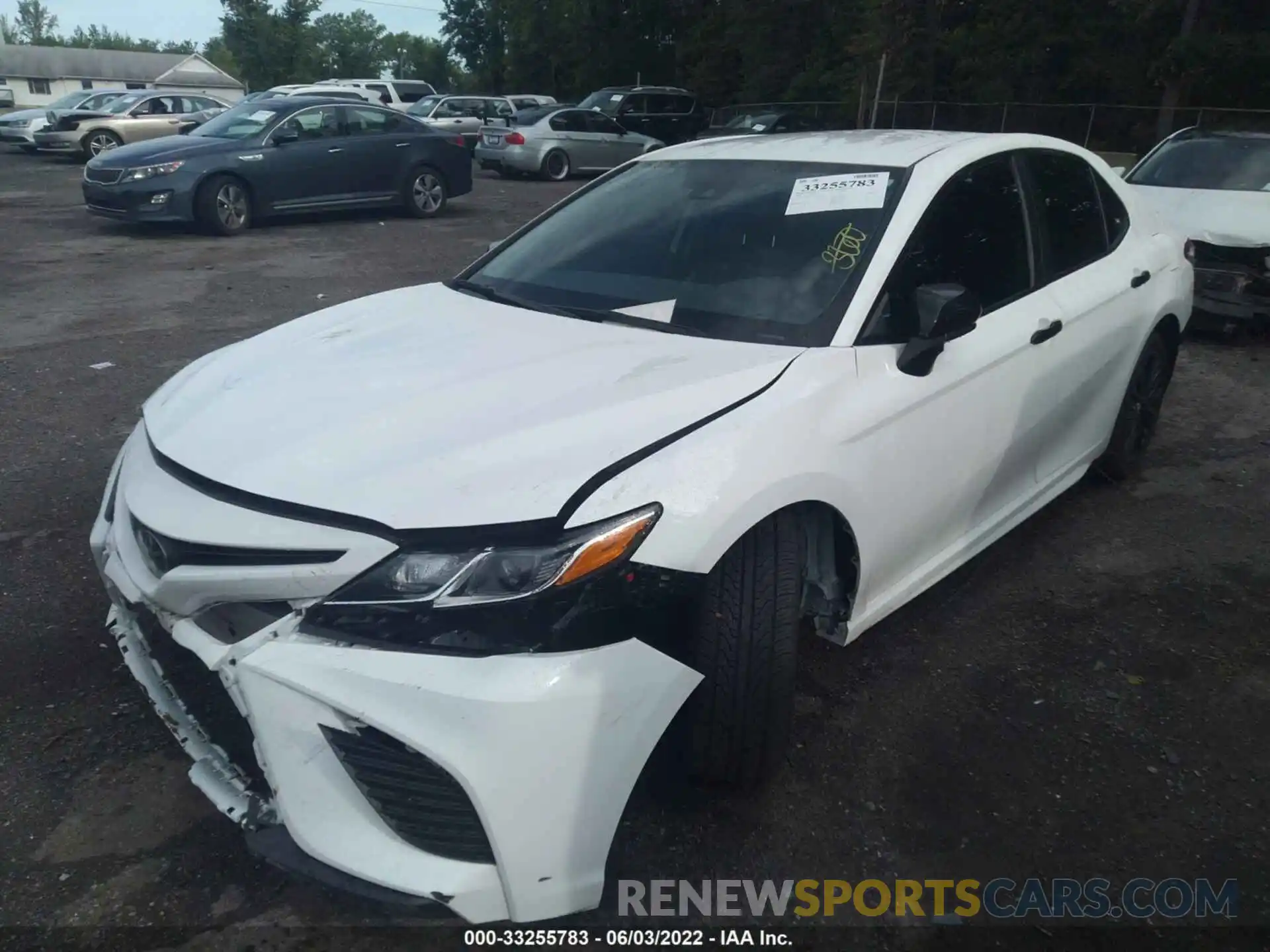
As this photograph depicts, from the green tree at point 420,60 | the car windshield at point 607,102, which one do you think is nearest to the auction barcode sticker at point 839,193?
the car windshield at point 607,102

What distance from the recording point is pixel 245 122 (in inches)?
475

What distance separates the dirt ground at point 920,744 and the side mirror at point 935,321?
3.42 feet

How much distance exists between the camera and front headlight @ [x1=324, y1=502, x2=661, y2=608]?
1.96m

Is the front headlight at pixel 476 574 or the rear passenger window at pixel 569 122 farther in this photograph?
the rear passenger window at pixel 569 122

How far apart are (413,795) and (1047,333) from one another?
258 cm

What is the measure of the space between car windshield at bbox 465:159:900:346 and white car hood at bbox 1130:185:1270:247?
4551 mm

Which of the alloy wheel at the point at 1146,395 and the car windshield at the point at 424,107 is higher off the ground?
the car windshield at the point at 424,107

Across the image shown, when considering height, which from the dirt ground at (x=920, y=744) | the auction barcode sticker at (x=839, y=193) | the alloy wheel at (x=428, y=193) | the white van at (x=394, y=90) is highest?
the white van at (x=394, y=90)

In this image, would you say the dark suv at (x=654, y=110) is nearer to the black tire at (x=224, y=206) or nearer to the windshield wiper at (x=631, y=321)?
the black tire at (x=224, y=206)

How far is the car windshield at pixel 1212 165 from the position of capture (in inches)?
305

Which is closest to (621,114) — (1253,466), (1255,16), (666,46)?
(1255,16)

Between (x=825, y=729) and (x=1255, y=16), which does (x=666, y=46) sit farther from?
(x=825, y=729)

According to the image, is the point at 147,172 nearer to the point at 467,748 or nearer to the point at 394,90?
the point at 467,748

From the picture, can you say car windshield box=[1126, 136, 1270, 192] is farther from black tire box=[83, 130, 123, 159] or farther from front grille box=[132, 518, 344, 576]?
black tire box=[83, 130, 123, 159]
